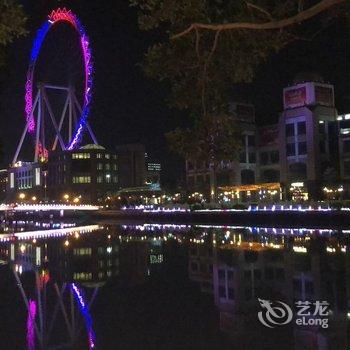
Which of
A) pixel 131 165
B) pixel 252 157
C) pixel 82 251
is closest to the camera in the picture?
pixel 82 251

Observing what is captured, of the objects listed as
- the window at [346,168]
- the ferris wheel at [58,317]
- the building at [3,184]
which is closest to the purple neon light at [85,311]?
the ferris wheel at [58,317]

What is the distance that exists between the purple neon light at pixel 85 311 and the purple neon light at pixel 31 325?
1032mm

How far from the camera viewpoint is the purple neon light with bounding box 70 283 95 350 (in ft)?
33.8

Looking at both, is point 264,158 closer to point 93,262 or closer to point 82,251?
point 82,251

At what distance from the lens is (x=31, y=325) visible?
11.6 meters

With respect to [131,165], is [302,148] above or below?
below

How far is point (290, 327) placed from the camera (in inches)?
415

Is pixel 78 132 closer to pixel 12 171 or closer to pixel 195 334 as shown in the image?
pixel 12 171

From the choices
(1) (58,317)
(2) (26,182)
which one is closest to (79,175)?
(2) (26,182)

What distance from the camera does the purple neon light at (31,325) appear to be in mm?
10120

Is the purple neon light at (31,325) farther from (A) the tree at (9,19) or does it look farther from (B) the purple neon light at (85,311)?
(A) the tree at (9,19)

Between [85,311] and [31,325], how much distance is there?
1.68m

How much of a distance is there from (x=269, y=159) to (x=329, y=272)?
73.3 m

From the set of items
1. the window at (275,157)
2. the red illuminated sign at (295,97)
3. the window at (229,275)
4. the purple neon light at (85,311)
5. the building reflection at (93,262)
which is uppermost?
the red illuminated sign at (295,97)
